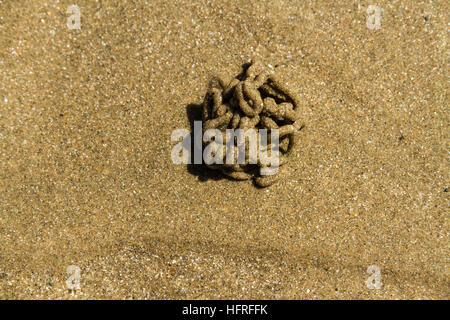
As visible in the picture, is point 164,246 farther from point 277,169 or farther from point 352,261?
point 352,261

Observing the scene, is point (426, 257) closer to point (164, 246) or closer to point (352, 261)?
point (352, 261)

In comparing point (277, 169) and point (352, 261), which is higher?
point (277, 169)

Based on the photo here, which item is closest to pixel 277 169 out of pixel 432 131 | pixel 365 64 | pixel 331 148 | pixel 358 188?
pixel 331 148

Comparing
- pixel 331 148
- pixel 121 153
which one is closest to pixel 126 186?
pixel 121 153

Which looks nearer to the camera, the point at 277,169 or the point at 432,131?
the point at 277,169

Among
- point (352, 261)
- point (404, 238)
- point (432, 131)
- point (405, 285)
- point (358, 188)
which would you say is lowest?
point (405, 285)

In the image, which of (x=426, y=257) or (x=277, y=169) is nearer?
(x=277, y=169)
